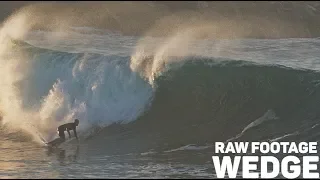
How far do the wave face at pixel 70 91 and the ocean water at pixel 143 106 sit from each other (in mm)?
31

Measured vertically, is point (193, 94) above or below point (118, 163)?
above

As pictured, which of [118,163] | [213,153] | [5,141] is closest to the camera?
[118,163]

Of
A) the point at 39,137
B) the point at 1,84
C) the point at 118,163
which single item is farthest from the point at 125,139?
the point at 1,84

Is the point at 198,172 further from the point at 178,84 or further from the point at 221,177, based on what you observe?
the point at 178,84

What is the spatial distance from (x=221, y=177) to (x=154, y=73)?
8632 millimetres

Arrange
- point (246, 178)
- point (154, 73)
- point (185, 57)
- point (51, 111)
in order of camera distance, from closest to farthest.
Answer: point (246, 178) → point (51, 111) → point (154, 73) → point (185, 57)

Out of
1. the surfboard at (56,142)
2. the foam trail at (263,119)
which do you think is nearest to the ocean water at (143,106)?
the foam trail at (263,119)

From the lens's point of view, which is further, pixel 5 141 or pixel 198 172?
pixel 5 141

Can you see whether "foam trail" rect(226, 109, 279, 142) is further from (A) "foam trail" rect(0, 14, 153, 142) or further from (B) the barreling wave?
(A) "foam trail" rect(0, 14, 153, 142)

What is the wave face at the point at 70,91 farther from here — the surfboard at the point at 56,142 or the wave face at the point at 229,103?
the surfboard at the point at 56,142

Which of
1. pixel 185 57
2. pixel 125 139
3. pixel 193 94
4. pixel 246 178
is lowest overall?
pixel 246 178

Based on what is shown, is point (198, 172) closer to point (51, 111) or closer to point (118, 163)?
point (118, 163)

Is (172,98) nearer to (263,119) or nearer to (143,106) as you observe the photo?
(143,106)

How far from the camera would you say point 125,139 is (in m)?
16.5
